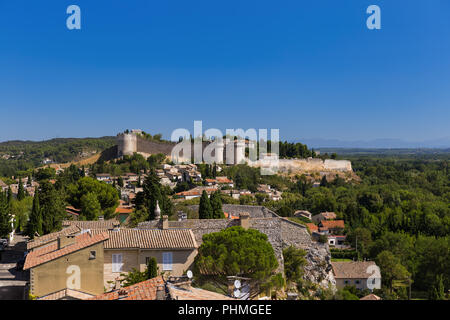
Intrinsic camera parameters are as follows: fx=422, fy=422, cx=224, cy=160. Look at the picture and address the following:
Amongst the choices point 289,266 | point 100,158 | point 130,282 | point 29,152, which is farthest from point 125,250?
point 29,152

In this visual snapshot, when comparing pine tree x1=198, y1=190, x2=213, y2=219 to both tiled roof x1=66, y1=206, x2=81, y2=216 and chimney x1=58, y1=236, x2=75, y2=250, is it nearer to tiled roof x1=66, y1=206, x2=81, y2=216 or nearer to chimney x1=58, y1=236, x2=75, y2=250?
tiled roof x1=66, y1=206, x2=81, y2=216

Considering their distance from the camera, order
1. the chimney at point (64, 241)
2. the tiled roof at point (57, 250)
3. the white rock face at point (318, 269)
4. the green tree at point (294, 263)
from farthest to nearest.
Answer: the white rock face at point (318, 269) → the green tree at point (294, 263) → the chimney at point (64, 241) → the tiled roof at point (57, 250)

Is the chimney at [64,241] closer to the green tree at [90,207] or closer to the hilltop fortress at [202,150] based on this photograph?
the green tree at [90,207]

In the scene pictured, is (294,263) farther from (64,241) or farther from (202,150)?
(202,150)

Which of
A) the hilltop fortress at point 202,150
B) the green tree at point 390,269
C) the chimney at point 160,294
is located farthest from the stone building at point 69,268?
the hilltop fortress at point 202,150

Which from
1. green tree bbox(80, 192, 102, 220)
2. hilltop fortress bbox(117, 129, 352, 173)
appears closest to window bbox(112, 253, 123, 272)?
green tree bbox(80, 192, 102, 220)

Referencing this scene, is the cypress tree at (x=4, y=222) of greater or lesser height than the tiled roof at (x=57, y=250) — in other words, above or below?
below

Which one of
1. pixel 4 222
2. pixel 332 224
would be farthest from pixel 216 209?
pixel 332 224
